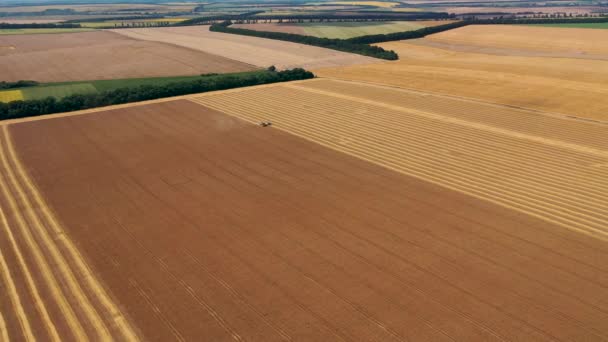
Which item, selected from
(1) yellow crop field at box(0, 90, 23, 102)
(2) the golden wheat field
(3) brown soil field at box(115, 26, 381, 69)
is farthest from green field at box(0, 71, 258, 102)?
(3) brown soil field at box(115, 26, 381, 69)

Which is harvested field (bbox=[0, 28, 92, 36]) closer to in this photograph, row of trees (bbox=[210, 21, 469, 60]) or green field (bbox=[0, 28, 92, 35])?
green field (bbox=[0, 28, 92, 35])

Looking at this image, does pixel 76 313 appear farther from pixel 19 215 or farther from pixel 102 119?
pixel 102 119

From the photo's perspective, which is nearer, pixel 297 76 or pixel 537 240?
pixel 537 240

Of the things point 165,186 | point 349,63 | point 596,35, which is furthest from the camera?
point 596,35

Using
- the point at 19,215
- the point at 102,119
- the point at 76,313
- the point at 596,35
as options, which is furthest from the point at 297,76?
the point at 596,35

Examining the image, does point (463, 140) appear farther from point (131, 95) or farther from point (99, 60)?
point (99, 60)

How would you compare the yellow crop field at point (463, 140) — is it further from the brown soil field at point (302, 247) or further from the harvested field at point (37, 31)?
the harvested field at point (37, 31)

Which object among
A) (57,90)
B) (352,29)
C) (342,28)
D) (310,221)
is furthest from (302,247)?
(342,28)
